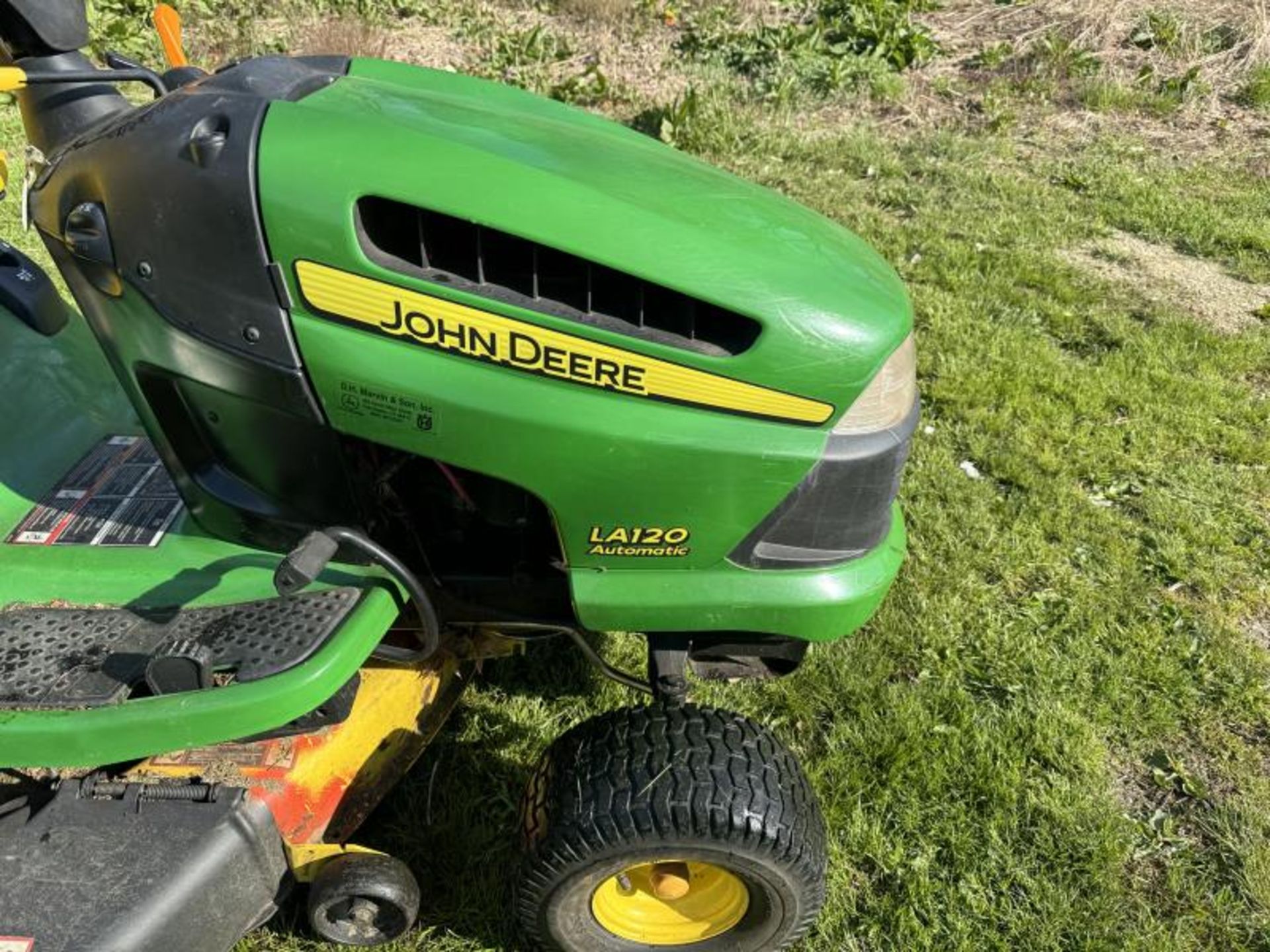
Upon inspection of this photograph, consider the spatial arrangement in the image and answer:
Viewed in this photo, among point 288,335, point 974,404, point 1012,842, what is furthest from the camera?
point 974,404

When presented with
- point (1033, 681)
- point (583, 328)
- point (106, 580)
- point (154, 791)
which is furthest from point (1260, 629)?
point (106, 580)

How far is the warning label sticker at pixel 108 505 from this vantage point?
198cm

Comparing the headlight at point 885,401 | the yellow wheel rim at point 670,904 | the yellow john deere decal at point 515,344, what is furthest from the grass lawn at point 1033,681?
the yellow john deere decal at point 515,344

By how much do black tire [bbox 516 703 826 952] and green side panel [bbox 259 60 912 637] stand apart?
32 centimetres

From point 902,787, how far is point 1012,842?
0.88ft

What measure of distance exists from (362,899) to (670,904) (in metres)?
0.60

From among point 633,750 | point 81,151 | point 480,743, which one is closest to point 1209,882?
point 633,750

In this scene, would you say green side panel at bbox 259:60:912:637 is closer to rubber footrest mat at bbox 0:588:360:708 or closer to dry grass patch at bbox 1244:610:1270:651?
rubber footrest mat at bbox 0:588:360:708

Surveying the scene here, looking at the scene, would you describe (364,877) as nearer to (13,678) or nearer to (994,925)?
(13,678)

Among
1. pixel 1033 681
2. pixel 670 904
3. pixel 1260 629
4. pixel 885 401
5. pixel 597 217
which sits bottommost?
pixel 1260 629

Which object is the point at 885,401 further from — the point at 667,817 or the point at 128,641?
the point at 128,641

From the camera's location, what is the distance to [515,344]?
1.48 metres

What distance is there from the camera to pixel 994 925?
Answer: 2180 millimetres

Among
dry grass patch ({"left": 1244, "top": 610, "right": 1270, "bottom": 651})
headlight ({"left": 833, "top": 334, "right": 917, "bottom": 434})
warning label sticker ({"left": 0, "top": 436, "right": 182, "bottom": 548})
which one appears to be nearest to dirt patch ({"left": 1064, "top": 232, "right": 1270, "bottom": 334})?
dry grass patch ({"left": 1244, "top": 610, "right": 1270, "bottom": 651})
